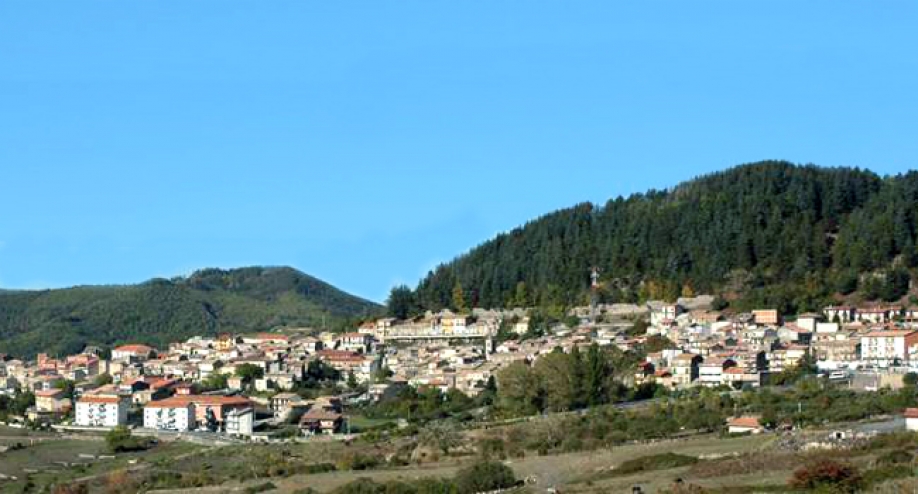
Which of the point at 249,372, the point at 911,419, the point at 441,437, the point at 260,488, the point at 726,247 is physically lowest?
the point at 260,488

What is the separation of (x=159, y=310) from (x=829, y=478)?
12480 cm

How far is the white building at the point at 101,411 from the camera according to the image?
72.5 m

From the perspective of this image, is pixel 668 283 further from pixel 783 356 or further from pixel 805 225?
pixel 783 356

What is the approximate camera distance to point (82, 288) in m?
166

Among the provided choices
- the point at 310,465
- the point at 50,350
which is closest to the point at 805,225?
the point at 310,465

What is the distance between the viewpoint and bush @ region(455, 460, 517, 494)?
41.6 metres

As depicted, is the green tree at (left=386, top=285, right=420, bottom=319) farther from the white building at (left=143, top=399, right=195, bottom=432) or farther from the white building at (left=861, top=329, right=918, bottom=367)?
the white building at (left=861, top=329, right=918, bottom=367)

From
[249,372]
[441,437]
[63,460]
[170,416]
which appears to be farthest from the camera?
[249,372]

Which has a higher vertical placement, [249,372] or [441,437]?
[249,372]

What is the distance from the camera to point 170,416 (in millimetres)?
70438

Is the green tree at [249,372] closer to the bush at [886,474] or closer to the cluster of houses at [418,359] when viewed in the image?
the cluster of houses at [418,359]

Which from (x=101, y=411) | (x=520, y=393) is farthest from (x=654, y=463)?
(x=101, y=411)

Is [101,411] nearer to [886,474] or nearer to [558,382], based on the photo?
[558,382]

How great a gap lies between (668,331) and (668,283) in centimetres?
1173
